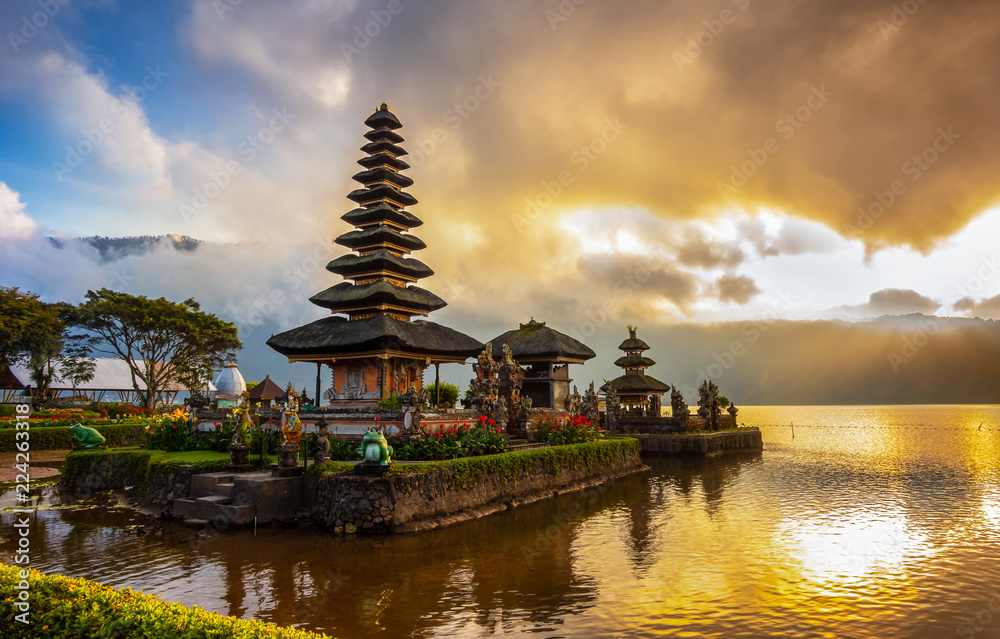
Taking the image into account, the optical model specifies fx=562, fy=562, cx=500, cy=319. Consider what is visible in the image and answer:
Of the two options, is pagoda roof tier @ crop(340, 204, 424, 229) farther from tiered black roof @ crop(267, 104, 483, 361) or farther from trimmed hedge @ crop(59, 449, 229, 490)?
trimmed hedge @ crop(59, 449, 229, 490)

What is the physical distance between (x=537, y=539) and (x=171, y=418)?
19908 millimetres

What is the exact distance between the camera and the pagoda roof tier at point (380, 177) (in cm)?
3484

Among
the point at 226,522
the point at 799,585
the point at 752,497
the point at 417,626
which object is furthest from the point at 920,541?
the point at 226,522

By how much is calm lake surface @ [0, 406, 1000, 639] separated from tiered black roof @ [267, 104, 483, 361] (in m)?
11.2

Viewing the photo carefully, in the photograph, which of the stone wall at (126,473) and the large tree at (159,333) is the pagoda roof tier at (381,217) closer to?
the stone wall at (126,473)

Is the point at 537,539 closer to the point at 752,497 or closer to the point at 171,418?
the point at 752,497

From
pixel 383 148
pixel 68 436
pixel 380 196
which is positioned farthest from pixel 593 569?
pixel 68 436

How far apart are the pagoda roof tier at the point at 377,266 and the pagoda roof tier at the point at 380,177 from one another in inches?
204

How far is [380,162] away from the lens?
35406 mm

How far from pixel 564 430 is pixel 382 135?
2141 centimetres

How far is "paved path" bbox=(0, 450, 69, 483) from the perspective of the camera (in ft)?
85.6

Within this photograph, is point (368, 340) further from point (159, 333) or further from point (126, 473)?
point (159, 333)

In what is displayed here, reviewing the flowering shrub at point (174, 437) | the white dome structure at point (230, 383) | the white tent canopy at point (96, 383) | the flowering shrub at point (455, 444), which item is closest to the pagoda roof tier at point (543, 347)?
the flowering shrub at point (455, 444)

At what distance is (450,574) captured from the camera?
13109mm
